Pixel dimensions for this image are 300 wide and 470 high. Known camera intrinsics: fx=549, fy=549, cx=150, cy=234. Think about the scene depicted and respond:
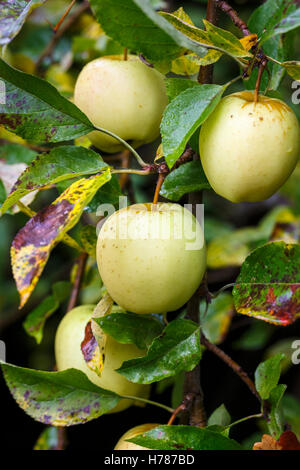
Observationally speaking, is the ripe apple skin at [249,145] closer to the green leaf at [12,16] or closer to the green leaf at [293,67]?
the green leaf at [293,67]

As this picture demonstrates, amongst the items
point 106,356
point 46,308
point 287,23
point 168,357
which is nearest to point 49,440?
point 46,308

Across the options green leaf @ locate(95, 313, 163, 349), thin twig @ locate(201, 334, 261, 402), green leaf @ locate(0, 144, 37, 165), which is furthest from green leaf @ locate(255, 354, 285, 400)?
green leaf @ locate(0, 144, 37, 165)

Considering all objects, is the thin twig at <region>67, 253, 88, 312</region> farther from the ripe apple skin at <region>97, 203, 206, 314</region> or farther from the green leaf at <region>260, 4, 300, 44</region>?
the green leaf at <region>260, 4, 300, 44</region>

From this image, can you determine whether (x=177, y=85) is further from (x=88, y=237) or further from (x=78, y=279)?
(x=78, y=279)

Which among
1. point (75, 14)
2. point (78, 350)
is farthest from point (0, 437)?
point (75, 14)

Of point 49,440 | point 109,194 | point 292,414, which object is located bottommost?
point 292,414

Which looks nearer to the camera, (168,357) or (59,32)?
(168,357)
